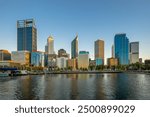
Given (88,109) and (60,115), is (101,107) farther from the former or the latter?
(60,115)

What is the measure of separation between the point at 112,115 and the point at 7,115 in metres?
15.8

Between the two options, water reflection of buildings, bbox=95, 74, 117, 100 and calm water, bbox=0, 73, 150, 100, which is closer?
calm water, bbox=0, 73, 150, 100

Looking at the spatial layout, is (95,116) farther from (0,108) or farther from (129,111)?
(0,108)

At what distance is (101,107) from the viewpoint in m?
31.0

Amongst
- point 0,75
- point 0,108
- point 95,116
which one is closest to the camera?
point 95,116

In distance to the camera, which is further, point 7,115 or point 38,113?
point 7,115

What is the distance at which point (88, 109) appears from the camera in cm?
3067

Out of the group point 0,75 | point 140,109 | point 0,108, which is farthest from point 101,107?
point 0,75

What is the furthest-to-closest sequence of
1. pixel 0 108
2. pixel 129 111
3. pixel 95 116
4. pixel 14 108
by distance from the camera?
pixel 0 108 → pixel 14 108 → pixel 129 111 → pixel 95 116

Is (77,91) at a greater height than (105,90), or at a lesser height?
greater

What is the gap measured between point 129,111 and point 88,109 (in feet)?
20.1

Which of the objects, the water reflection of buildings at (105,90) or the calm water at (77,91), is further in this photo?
the water reflection of buildings at (105,90)

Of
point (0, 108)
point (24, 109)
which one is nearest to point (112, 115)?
point (24, 109)

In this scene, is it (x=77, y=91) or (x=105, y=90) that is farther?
(x=105, y=90)
